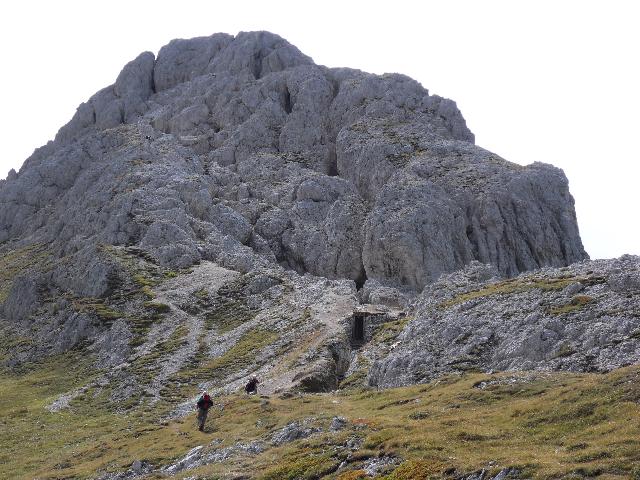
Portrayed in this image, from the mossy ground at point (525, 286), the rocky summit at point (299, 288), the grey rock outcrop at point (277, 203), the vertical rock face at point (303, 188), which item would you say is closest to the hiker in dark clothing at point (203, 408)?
the rocky summit at point (299, 288)

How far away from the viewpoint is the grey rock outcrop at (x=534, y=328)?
47938 millimetres

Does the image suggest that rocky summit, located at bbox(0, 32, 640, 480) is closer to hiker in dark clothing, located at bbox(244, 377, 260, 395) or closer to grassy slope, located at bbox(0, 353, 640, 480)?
grassy slope, located at bbox(0, 353, 640, 480)

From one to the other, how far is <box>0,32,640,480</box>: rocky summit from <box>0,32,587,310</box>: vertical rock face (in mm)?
587

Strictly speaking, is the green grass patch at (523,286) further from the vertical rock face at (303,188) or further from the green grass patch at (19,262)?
the green grass patch at (19,262)

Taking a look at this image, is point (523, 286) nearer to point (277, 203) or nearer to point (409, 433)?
point (409, 433)

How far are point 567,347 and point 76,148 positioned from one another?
168 m

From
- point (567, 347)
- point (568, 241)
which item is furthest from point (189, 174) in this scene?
point (567, 347)

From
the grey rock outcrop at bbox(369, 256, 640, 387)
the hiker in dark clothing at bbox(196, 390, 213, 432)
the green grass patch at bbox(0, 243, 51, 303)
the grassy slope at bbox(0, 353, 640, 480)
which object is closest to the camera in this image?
the grassy slope at bbox(0, 353, 640, 480)

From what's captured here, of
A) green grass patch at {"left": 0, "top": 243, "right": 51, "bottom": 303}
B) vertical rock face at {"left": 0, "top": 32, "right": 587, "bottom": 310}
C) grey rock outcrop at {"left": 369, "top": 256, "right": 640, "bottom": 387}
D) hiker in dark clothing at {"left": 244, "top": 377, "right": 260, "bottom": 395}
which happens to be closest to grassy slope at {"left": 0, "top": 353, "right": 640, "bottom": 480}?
hiker in dark clothing at {"left": 244, "top": 377, "right": 260, "bottom": 395}

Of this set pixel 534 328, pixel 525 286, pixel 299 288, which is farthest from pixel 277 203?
pixel 534 328

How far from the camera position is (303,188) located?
497 feet

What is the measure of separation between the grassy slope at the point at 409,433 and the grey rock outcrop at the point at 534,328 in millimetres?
4407

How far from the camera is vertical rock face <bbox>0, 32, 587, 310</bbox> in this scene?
13162cm

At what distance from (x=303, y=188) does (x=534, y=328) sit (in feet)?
335
